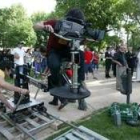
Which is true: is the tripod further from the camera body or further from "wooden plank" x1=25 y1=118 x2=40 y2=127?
"wooden plank" x1=25 y1=118 x2=40 y2=127

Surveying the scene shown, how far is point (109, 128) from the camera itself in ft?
20.0

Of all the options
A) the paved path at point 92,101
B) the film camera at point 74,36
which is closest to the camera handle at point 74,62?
the film camera at point 74,36

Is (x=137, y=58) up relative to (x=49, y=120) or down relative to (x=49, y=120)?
up

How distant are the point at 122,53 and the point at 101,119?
4.99 meters

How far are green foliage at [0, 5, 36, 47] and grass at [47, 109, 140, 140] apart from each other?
167 ft

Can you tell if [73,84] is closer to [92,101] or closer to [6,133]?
[6,133]

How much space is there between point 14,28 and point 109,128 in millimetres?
55092

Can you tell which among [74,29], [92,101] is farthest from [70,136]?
[92,101]

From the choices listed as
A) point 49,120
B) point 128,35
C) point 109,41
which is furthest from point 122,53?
point 128,35

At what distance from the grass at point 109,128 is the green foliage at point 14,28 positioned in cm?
5084

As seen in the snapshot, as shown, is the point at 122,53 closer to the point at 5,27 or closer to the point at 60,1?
the point at 60,1

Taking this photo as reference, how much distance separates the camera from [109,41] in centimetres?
3362

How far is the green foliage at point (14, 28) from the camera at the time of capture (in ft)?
191

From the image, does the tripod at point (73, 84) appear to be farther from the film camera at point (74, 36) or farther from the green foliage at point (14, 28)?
the green foliage at point (14, 28)
